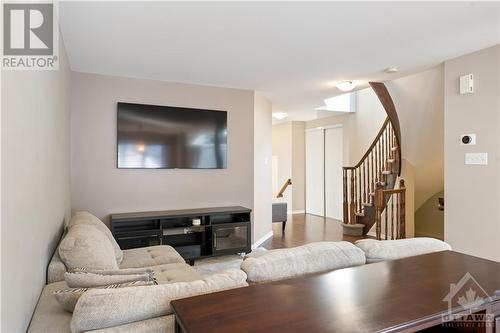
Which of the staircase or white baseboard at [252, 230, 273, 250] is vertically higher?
the staircase

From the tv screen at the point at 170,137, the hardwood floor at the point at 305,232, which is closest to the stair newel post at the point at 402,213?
the hardwood floor at the point at 305,232

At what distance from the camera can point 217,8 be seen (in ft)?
7.14

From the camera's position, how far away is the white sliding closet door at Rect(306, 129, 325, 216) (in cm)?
775

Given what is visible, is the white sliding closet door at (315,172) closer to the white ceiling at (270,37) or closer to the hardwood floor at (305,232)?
the hardwood floor at (305,232)

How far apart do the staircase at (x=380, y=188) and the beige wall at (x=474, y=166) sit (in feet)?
4.41

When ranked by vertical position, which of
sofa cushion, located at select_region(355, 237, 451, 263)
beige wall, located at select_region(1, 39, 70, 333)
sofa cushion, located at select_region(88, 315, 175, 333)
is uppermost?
beige wall, located at select_region(1, 39, 70, 333)

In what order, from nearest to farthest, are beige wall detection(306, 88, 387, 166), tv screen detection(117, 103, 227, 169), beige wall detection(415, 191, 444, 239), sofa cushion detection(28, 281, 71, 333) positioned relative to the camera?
sofa cushion detection(28, 281, 71, 333) < tv screen detection(117, 103, 227, 169) < beige wall detection(415, 191, 444, 239) < beige wall detection(306, 88, 387, 166)

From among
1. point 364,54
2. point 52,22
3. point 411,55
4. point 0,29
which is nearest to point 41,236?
point 0,29

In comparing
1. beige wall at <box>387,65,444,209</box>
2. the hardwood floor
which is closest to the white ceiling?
beige wall at <box>387,65,444,209</box>

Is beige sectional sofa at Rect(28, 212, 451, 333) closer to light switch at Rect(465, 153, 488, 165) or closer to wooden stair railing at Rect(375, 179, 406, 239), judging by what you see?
light switch at Rect(465, 153, 488, 165)

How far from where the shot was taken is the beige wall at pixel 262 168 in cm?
504

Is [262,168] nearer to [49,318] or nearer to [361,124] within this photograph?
[361,124]

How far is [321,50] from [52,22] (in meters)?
2.18

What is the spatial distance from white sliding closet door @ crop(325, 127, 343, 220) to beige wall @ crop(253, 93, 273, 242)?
2376 mm
